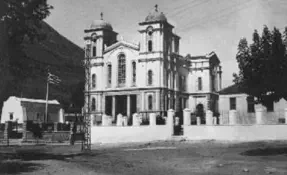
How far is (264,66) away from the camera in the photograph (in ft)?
49.7

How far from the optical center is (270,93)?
15.3 m

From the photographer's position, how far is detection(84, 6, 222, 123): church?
48719 millimetres

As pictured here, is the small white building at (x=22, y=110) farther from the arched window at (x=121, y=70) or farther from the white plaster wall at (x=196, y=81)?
the white plaster wall at (x=196, y=81)

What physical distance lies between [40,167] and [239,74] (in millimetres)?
8679

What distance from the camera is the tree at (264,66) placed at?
14812 millimetres

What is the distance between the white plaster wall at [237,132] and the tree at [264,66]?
8.06 meters

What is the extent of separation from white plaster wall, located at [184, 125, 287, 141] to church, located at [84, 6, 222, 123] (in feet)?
73.6

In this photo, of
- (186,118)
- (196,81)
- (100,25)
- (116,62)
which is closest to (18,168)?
(186,118)

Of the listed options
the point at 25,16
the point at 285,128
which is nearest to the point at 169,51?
the point at 285,128

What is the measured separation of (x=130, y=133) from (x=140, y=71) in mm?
22969

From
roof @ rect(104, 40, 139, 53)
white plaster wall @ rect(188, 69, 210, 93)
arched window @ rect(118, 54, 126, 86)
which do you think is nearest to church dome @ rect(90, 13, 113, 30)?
roof @ rect(104, 40, 139, 53)

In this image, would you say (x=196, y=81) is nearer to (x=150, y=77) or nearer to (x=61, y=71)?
(x=150, y=77)

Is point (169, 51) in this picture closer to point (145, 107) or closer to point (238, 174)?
point (145, 107)

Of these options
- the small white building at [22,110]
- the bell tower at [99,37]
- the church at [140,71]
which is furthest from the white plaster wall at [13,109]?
the bell tower at [99,37]
